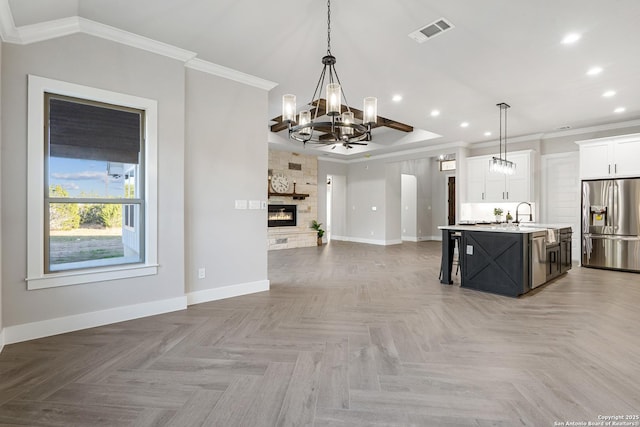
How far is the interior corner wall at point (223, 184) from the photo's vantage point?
383 cm

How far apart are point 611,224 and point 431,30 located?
565 cm

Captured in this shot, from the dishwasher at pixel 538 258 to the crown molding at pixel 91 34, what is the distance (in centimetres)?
469

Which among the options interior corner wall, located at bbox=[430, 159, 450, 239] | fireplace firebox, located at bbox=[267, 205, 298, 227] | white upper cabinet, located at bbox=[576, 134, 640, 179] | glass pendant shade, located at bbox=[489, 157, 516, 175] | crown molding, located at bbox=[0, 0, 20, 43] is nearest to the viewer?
crown molding, located at bbox=[0, 0, 20, 43]

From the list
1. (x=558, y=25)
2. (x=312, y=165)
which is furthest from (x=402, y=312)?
(x=312, y=165)

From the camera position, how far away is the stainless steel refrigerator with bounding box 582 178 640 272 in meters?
5.77

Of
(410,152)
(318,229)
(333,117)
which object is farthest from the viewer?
(318,229)

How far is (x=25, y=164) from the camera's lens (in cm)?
278

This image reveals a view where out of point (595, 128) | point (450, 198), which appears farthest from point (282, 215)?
point (595, 128)

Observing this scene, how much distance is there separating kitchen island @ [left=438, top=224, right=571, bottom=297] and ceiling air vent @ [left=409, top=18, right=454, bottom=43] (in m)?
2.69

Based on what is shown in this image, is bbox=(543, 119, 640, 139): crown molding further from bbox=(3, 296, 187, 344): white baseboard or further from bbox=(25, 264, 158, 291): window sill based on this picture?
bbox=(25, 264, 158, 291): window sill

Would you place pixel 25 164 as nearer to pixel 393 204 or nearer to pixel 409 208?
pixel 393 204

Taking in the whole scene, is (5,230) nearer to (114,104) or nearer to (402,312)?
(114,104)

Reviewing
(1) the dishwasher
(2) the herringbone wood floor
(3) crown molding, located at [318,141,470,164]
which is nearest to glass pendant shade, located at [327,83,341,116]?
(2) the herringbone wood floor

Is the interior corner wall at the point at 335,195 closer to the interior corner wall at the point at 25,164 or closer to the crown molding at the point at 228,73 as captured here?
the crown molding at the point at 228,73
